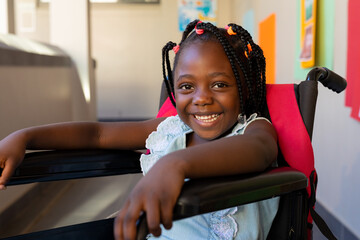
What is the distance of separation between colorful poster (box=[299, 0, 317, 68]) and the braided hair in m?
1.13

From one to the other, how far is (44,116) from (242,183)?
219 cm

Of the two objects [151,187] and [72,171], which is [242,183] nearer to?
[151,187]

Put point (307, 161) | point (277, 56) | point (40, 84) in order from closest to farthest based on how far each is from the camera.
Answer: point (307, 161) < point (40, 84) < point (277, 56)

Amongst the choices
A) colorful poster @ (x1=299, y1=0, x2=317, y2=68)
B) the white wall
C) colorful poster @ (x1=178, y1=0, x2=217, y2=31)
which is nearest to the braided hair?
colorful poster @ (x1=299, y1=0, x2=317, y2=68)

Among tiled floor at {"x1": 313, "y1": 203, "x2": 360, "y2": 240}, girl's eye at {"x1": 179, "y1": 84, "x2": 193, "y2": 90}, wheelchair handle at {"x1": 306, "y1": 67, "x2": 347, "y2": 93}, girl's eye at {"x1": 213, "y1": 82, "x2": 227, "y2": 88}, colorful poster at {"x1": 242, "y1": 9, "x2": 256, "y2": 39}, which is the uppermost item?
colorful poster at {"x1": 242, "y1": 9, "x2": 256, "y2": 39}

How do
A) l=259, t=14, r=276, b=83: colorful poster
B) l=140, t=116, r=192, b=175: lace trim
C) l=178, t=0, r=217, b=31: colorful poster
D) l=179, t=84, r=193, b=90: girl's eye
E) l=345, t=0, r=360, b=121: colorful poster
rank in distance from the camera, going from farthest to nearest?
l=178, t=0, r=217, b=31: colorful poster
l=259, t=14, r=276, b=83: colorful poster
l=345, t=0, r=360, b=121: colorful poster
l=140, t=116, r=192, b=175: lace trim
l=179, t=84, r=193, b=90: girl's eye

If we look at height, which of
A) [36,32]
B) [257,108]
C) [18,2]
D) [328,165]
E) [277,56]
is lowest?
[328,165]

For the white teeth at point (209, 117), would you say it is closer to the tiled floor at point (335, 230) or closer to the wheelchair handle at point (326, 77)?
the wheelchair handle at point (326, 77)

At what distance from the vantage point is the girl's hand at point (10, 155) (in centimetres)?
85

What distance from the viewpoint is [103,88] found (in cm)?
581

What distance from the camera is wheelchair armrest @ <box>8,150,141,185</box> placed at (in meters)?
0.89

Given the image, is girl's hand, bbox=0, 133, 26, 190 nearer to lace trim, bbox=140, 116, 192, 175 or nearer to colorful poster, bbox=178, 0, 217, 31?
lace trim, bbox=140, 116, 192, 175

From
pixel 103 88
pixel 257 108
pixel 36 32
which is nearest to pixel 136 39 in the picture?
pixel 103 88

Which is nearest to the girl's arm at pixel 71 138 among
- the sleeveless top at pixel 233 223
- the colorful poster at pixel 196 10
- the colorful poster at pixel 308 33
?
the sleeveless top at pixel 233 223
